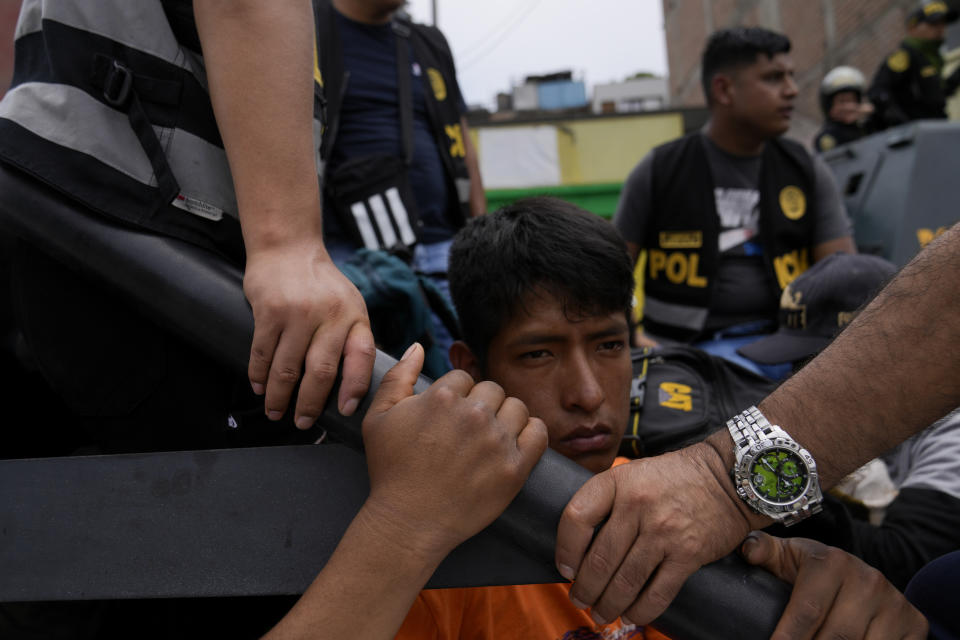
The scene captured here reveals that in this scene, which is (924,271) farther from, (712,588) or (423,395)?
(423,395)

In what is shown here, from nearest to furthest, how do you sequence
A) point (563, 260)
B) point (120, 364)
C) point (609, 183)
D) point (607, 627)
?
point (120, 364) → point (607, 627) → point (563, 260) → point (609, 183)

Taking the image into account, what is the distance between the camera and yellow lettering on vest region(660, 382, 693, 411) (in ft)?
4.93

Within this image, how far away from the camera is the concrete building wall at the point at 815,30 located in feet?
31.9

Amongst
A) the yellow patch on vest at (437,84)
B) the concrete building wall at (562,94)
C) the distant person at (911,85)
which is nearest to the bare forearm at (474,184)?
the yellow patch on vest at (437,84)

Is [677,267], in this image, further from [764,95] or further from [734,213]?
[764,95]

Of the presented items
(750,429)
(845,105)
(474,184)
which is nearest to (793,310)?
(474,184)

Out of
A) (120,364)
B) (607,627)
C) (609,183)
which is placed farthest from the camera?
(609,183)

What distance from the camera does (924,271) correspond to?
747 mm

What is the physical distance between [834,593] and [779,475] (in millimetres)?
144

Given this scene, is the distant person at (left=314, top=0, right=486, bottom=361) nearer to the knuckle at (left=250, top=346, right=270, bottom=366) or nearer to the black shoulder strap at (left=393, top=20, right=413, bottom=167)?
the black shoulder strap at (left=393, top=20, right=413, bottom=167)

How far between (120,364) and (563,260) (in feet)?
2.46

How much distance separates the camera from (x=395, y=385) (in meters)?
0.73

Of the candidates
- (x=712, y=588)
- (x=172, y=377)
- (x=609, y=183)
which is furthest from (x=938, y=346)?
(x=609, y=183)

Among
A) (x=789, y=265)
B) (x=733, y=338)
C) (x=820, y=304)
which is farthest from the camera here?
(x=789, y=265)
